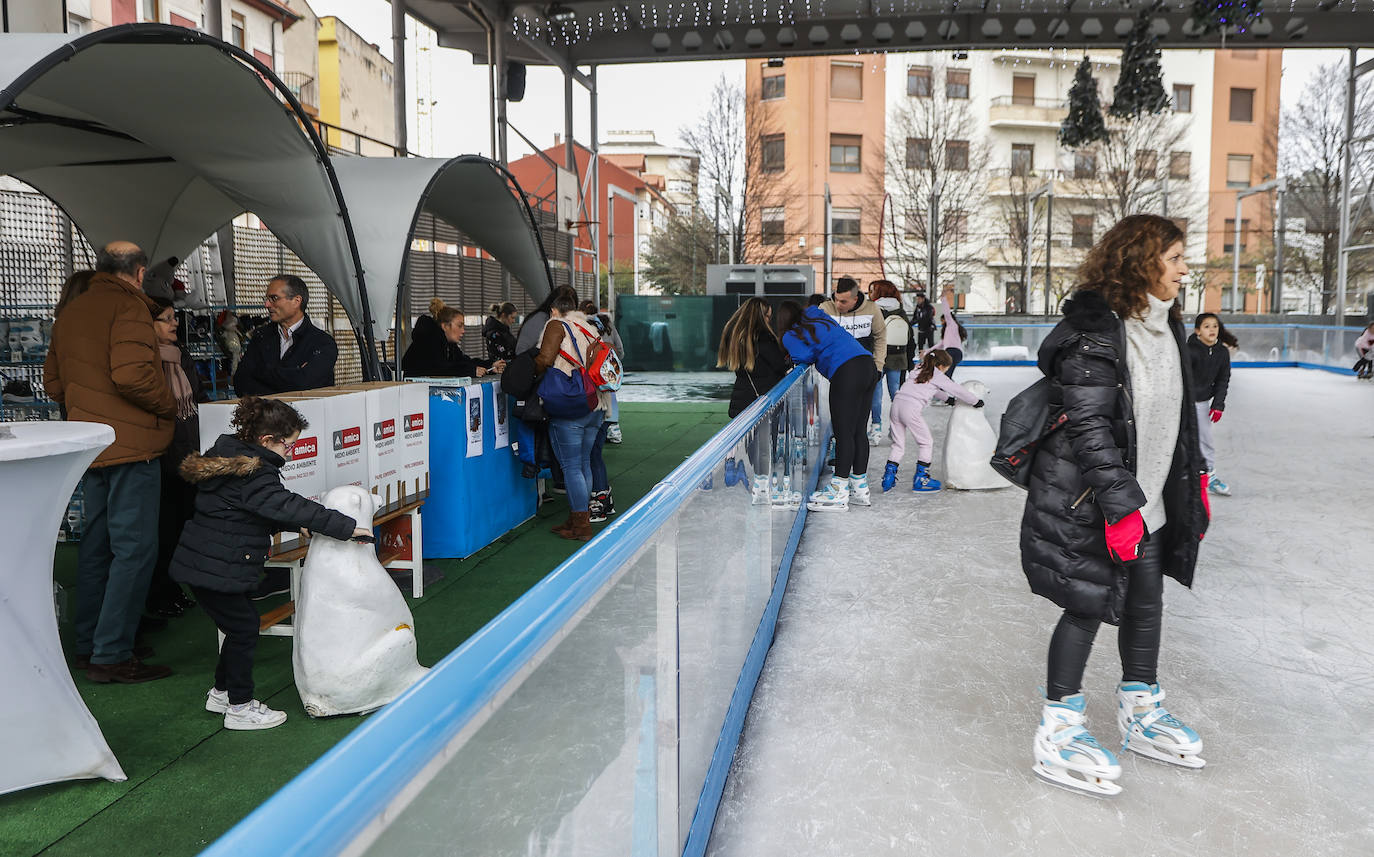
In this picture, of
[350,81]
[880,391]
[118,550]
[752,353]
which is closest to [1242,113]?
[350,81]

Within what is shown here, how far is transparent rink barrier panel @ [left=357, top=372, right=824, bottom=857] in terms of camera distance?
3.22ft

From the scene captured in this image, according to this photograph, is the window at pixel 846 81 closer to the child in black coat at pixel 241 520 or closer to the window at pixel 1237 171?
the window at pixel 1237 171

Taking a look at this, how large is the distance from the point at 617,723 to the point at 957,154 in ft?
131

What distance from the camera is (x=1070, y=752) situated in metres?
3.01

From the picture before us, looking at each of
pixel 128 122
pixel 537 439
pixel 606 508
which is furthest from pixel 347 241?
pixel 606 508

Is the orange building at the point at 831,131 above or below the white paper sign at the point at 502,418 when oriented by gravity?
above

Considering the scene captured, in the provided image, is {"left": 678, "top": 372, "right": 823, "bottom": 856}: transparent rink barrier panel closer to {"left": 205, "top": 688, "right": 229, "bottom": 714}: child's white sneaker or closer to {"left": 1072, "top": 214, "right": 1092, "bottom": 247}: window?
{"left": 205, "top": 688, "right": 229, "bottom": 714}: child's white sneaker

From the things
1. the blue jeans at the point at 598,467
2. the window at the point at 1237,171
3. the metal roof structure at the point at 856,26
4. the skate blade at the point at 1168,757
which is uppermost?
the window at the point at 1237,171

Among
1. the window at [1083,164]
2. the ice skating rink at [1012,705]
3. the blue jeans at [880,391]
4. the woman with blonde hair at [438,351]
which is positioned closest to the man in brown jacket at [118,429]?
the ice skating rink at [1012,705]

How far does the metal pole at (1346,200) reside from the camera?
1823cm

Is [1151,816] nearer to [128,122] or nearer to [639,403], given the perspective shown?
[128,122]

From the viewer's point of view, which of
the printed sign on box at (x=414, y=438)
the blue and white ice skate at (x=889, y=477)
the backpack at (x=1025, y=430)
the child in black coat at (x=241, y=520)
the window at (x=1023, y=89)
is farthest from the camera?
the window at (x=1023, y=89)

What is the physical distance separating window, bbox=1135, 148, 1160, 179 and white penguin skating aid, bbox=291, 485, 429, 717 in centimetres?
3196

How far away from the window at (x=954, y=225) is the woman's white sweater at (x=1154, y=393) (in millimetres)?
29230
